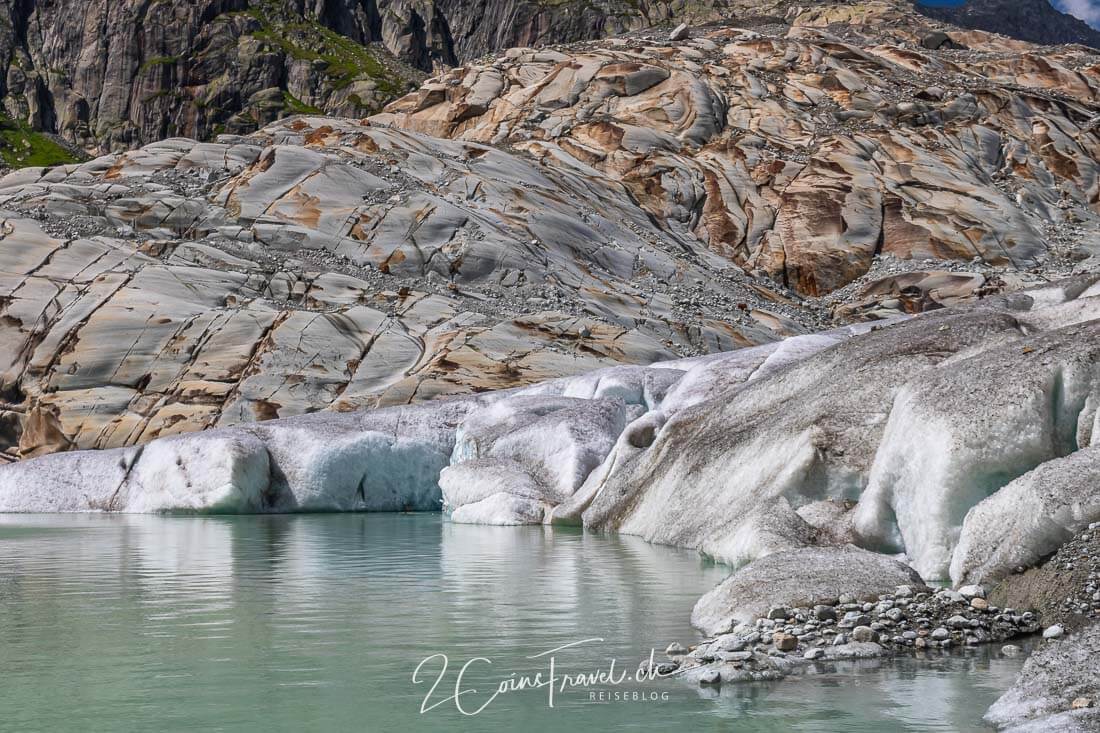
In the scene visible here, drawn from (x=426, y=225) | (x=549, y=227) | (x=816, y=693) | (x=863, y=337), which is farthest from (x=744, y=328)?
(x=816, y=693)

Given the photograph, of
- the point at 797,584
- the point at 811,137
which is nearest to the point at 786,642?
the point at 797,584

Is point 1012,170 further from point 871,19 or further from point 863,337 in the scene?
point 863,337

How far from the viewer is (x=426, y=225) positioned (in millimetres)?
78562

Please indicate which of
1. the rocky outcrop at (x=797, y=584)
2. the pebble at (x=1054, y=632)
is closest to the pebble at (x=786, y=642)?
the rocky outcrop at (x=797, y=584)

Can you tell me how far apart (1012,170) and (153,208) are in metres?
76.1

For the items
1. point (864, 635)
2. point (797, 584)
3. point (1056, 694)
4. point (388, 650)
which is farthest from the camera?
point (797, 584)

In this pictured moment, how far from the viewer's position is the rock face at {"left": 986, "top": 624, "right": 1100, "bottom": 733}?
1049 centimetres

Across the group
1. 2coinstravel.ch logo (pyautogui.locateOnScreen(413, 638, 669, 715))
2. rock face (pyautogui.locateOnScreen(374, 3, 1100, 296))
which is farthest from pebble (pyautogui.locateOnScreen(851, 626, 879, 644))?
rock face (pyautogui.locateOnScreen(374, 3, 1100, 296))

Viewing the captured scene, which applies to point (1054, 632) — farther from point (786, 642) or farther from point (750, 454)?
point (750, 454)

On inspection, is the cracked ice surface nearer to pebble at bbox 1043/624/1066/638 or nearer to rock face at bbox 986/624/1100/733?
pebble at bbox 1043/624/1066/638

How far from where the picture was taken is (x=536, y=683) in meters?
13.5

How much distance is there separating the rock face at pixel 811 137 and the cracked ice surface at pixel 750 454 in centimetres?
5170

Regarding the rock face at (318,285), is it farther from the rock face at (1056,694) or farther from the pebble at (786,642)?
the rock face at (1056,694)

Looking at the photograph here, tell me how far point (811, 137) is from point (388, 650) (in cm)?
10031
